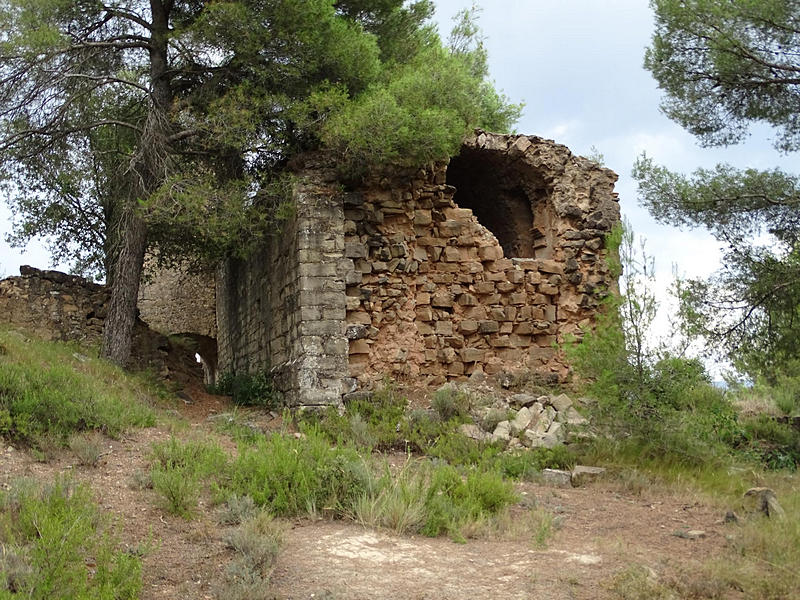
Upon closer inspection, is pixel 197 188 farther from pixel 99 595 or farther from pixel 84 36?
pixel 99 595

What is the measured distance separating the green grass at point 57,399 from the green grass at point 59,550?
1.69 m

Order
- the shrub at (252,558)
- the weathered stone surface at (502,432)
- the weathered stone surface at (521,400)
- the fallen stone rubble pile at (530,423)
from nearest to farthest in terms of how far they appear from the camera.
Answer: the shrub at (252,558) → the fallen stone rubble pile at (530,423) → the weathered stone surface at (502,432) → the weathered stone surface at (521,400)

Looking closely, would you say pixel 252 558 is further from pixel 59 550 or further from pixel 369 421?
pixel 369 421

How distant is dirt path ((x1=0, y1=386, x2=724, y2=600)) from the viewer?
423cm

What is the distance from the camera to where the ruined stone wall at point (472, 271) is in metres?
9.48

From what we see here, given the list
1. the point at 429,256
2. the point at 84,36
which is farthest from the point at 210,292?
the point at 429,256

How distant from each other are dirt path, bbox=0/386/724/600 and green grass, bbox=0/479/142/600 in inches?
8.1

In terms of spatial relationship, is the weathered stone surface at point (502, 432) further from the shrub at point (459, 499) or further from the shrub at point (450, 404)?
the shrub at point (459, 499)

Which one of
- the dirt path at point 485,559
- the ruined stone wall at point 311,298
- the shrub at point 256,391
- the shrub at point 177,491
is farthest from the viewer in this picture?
the shrub at point 256,391

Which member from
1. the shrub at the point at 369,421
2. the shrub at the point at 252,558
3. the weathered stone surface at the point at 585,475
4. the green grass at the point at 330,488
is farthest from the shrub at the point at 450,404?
the shrub at the point at 252,558

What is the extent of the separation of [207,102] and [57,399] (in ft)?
16.9

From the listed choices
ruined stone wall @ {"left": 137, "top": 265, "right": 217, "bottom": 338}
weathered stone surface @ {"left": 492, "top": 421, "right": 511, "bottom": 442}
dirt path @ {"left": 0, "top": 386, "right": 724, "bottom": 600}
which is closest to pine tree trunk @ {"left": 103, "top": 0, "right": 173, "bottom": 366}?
dirt path @ {"left": 0, "top": 386, "right": 724, "bottom": 600}

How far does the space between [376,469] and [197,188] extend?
4990 millimetres

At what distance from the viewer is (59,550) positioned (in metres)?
3.94
